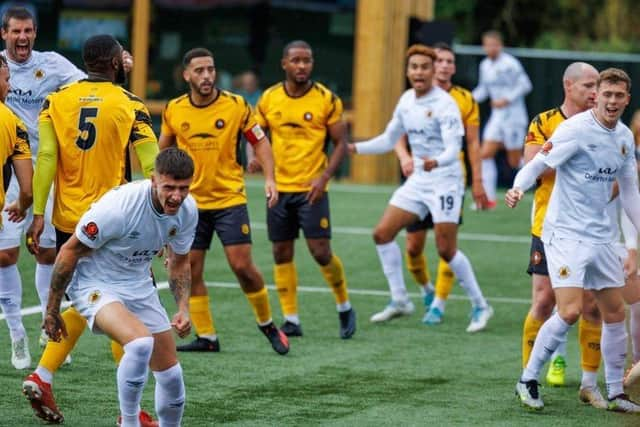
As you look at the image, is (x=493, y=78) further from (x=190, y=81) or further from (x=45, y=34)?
(x=190, y=81)

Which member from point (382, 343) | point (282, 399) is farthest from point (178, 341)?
point (282, 399)

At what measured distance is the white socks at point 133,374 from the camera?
7.54m

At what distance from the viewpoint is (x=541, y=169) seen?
29.8ft

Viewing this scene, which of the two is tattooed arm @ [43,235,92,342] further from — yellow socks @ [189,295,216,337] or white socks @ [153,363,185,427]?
yellow socks @ [189,295,216,337]

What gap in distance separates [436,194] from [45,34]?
14.8 m

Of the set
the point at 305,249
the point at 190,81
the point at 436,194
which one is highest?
the point at 190,81

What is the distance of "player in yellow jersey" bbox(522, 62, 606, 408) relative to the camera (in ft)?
31.5

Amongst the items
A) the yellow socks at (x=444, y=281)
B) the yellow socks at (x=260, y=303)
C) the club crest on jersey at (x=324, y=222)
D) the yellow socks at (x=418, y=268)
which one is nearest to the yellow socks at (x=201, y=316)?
the yellow socks at (x=260, y=303)

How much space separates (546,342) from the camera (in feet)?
30.0

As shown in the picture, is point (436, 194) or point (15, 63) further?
point (436, 194)

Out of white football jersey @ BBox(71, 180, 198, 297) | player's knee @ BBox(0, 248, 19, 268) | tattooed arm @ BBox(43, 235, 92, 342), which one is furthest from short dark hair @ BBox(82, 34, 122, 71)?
player's knee @ BBox(0, 248, 19, 268)

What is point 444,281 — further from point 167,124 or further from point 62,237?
point 62,237

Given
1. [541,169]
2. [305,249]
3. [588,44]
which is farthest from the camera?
[588,44]

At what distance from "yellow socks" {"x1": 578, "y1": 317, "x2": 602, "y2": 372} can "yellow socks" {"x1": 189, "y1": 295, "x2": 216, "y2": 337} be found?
9.08 ft
